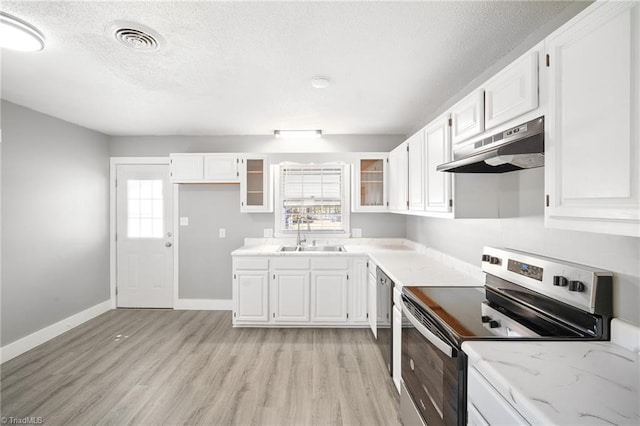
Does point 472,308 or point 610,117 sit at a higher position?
point 610,117

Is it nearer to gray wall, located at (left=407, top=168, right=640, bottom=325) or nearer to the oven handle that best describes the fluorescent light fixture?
gray wall, located at (left=407, top=168, right=640, bottom=325)

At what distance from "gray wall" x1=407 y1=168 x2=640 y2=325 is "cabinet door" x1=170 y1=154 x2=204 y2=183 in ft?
9.67

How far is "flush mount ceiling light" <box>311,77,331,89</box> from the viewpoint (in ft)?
7.31

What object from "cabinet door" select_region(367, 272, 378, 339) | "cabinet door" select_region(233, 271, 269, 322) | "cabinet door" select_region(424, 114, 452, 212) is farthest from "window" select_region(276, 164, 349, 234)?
"cabinet door" select_region(424, 114, 452, 212)

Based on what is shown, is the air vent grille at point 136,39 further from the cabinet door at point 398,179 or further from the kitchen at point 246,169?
the cabinet door at point 398,179

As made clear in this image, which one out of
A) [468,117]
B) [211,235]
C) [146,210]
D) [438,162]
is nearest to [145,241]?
[146,210]

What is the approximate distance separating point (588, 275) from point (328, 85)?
2.04m

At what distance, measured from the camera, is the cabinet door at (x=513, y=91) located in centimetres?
121

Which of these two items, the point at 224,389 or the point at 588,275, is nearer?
the point at 588,275

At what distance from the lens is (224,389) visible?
225 cm

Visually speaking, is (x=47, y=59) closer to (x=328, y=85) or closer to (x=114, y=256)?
(x=328, y=85)

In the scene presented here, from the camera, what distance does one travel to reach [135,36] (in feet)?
5.50

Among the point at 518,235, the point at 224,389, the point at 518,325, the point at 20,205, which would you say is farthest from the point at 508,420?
the point at 20,205

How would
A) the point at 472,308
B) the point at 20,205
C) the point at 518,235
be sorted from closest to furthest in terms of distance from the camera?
the point at 472,308
the point at 518,235
the point at 20,205
